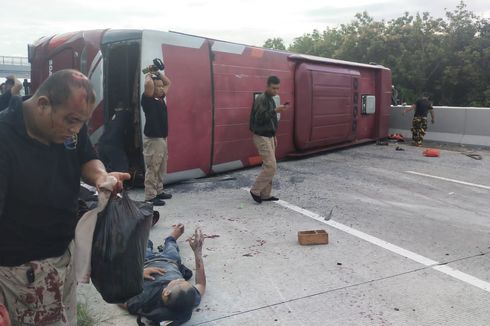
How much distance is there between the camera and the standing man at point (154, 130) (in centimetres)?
593

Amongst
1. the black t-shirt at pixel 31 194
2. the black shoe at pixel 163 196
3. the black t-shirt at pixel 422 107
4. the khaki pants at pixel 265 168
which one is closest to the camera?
the black t-shirt at pixel 31 194

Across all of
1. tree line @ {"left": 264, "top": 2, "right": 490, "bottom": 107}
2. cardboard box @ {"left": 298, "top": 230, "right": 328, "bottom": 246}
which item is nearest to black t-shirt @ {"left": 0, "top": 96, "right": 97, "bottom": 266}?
cardboard box @ {"left": 298, "top": 230, "right": 328, "bottom": 246}

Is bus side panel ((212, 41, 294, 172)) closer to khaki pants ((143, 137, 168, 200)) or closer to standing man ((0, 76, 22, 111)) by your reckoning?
khaki pants ((143, 137, 168, 200))

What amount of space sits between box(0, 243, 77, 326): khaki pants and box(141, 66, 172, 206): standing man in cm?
403

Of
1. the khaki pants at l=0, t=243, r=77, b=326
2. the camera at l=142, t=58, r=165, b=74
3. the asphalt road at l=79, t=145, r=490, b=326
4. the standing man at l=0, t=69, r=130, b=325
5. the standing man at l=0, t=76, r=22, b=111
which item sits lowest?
the asphalt road at l=79, t=145, r=490, b=326

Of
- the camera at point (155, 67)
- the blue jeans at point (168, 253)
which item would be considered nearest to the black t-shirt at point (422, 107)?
the camera at point (155, 67)

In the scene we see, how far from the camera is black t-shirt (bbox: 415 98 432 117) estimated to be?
11.9m

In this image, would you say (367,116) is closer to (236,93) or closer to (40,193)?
(236,93)

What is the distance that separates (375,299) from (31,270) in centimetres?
259

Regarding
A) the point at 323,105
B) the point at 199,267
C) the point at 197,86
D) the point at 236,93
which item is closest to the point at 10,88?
the point at 197,86

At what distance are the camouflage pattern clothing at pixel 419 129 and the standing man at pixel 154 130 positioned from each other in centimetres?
830

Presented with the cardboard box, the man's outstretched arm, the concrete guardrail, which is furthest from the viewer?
the concrete guardrail

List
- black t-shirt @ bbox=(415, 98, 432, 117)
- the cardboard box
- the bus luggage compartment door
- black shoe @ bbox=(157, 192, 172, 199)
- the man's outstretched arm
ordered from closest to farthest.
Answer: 1. the man's outstretched arm
2. the cardboard box
3. black shoe @ bbox=(157, 192, 172, 199)
4. the bus luggage compartment door
5. black t-shirt @ bbox=(415, 98, 432, 117)

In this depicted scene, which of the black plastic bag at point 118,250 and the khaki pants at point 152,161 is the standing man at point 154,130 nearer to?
the khaki pants at point 152,161
